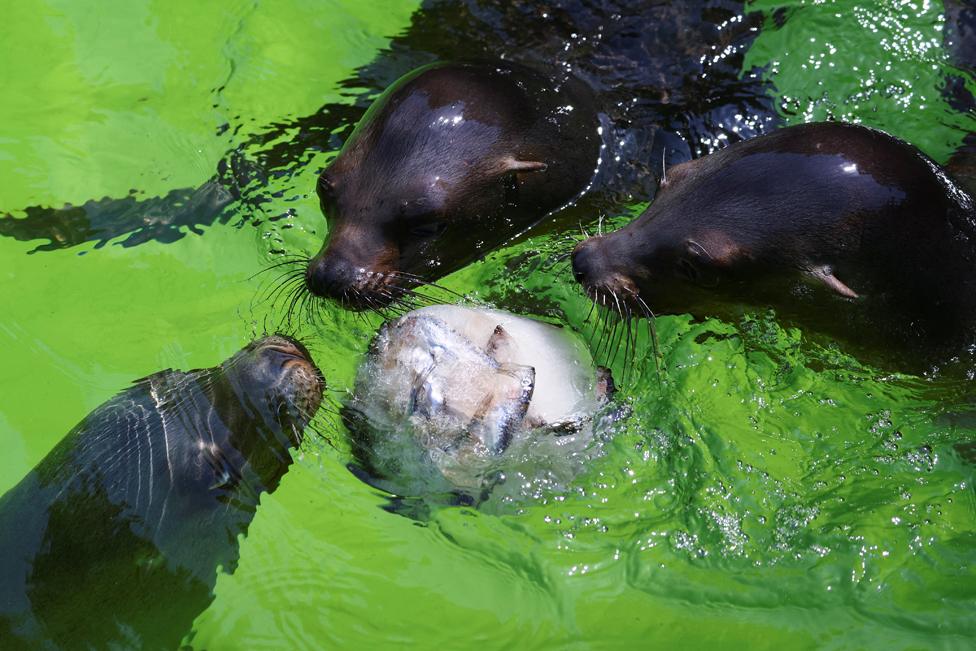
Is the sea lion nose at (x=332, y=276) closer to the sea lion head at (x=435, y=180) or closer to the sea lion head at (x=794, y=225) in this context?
the sea lion head at (x=435, y=180)

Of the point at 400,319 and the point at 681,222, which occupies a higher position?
the point at 681,222

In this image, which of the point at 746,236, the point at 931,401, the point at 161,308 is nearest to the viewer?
the point at 746,236

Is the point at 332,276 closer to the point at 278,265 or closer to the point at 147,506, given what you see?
the point at 278,265

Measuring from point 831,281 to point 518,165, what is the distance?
130cm

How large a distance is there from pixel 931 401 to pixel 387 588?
7.25 ft

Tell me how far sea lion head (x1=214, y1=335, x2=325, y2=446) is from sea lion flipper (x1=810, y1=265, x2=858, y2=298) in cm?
175

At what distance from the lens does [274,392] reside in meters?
3.63

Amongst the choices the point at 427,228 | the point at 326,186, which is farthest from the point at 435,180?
the point at 326,186

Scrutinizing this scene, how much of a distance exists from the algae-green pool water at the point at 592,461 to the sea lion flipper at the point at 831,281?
0.45 m

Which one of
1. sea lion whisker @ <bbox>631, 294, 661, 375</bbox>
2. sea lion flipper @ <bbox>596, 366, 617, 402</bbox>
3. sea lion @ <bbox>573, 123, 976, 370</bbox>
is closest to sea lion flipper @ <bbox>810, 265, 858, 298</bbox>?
sea lion @ <bbox>573, 123, 976, 370</bbox>

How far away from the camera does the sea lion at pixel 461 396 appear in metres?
3.59

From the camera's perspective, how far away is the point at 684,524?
401cm

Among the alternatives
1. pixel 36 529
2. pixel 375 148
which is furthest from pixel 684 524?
pixel 36 529

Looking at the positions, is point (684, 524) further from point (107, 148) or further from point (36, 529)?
point (107, 148)
